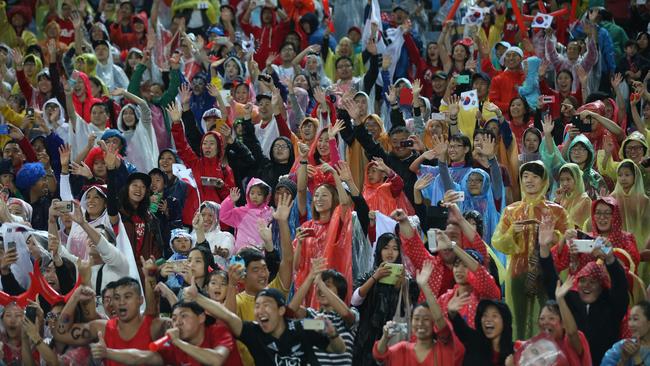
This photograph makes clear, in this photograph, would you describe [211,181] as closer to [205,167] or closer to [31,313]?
[205,167]

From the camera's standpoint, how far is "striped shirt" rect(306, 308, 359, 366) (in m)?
7.94

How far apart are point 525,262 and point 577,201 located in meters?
1.14

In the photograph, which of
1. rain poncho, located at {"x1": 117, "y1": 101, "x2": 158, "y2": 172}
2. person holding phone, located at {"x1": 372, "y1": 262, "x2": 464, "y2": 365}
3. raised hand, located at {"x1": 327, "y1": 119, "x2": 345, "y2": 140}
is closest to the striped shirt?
person holding phone, located at {"x1": 372, "y1": 262, "x2": 464, "y2": 365}

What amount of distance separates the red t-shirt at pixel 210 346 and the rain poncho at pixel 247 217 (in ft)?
7.43

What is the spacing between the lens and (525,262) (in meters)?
9.30

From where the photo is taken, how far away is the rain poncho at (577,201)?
33.3ft

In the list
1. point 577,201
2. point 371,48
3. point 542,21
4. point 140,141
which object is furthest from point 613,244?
point 542,21

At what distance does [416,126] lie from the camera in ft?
41.4

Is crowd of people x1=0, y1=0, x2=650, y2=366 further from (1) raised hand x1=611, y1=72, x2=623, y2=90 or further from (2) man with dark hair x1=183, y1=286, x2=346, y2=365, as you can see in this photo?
(1) raised hand x1=611, y1=72, x2=623, y2=90

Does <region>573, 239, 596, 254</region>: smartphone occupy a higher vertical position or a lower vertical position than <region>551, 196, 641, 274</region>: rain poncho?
higher

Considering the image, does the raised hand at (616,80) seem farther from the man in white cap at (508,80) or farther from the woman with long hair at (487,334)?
the woman with long hair at (487,334)

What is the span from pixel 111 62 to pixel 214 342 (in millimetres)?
7540

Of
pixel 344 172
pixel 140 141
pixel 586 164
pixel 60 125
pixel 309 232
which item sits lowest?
pixel 60 125

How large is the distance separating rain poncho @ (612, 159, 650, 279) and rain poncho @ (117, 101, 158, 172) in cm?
435
